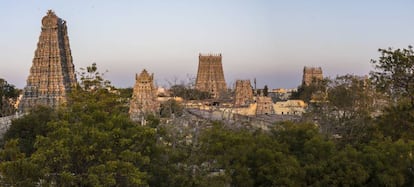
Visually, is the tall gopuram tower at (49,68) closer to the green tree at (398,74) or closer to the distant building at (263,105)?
the distant building at (263,105)

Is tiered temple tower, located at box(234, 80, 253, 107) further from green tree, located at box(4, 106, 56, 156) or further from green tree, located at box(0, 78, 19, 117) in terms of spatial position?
green tree, located at box(4, 106, 56, 156)

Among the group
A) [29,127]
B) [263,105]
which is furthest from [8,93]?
[29,127]

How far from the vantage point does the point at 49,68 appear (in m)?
60.6

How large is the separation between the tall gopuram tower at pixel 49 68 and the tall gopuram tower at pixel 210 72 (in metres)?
30.1

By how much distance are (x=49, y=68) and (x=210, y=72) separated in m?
33.7

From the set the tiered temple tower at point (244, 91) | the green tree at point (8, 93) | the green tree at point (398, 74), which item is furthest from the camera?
the tiered temple tower at point (244, 91)

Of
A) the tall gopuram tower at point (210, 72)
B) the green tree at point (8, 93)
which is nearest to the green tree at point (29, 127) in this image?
the green tree at point (8, 93)

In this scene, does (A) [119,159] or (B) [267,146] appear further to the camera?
(B) [267,146]

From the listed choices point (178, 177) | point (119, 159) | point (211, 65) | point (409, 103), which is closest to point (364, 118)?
point (409, 103)

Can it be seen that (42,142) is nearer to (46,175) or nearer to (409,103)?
(46,175)

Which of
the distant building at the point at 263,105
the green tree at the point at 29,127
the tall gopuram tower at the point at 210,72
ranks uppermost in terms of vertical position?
the tall gopuram tower at the point at 210,72

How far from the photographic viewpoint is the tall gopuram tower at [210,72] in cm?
8851

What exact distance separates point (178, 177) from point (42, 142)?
345 centimetres

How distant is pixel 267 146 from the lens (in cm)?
1702
